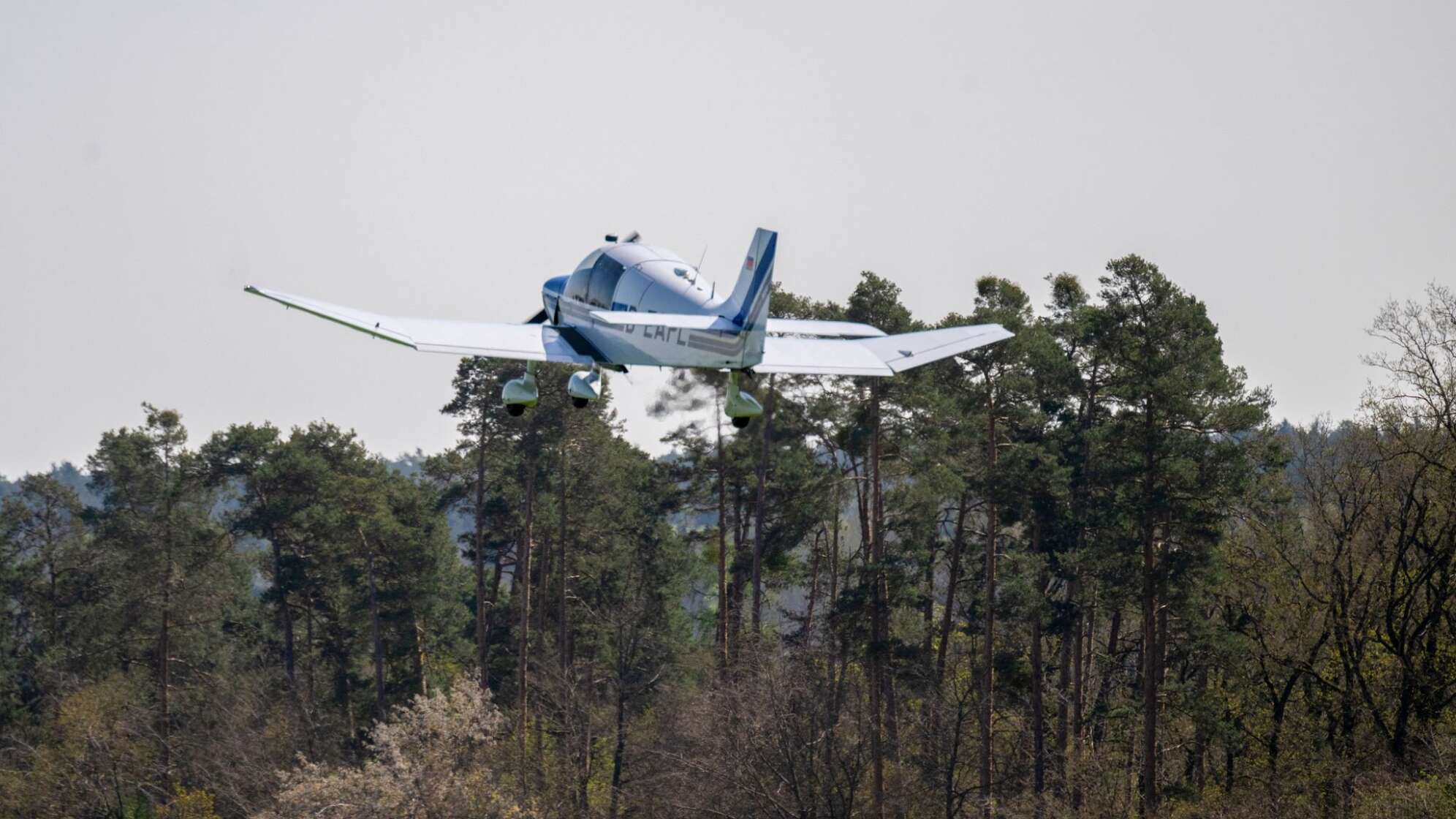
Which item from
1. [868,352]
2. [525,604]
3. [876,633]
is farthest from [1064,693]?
[868,352]

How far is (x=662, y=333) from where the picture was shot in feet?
73.0

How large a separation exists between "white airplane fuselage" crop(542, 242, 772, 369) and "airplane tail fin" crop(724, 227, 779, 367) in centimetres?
5

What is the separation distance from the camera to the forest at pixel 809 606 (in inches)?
1357

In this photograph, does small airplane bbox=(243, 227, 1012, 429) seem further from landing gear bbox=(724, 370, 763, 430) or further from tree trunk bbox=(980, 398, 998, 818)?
tree trunk bbox=(980, 398, 998, 818)

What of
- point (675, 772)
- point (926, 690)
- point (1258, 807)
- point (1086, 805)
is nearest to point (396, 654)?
point (675, 772)

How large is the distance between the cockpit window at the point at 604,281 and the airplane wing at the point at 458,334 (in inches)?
32.9

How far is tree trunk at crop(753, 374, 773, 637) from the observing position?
42.2 m

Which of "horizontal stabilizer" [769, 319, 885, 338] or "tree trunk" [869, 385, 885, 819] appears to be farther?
"tree trunk" [869, 385, 885, 819]

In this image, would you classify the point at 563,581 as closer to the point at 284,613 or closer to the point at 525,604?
the point at 525,604

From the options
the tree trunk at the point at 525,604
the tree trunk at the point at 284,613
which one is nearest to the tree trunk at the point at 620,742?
the tree trunk at the point at 525,604

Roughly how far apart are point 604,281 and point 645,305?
1236 millimetres

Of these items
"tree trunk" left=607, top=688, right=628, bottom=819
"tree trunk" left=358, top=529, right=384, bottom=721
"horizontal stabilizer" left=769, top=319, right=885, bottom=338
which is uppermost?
"horizontal stabilizer" left=769, top=319, right=885, bottom=338

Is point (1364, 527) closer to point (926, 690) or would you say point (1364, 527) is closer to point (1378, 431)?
point (1378, 431)

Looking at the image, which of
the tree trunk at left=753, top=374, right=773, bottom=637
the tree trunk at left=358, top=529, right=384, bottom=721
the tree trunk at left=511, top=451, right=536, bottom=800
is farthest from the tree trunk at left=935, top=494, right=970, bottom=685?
the tree trunk at left=358, top=529, right=384, bottom=721
